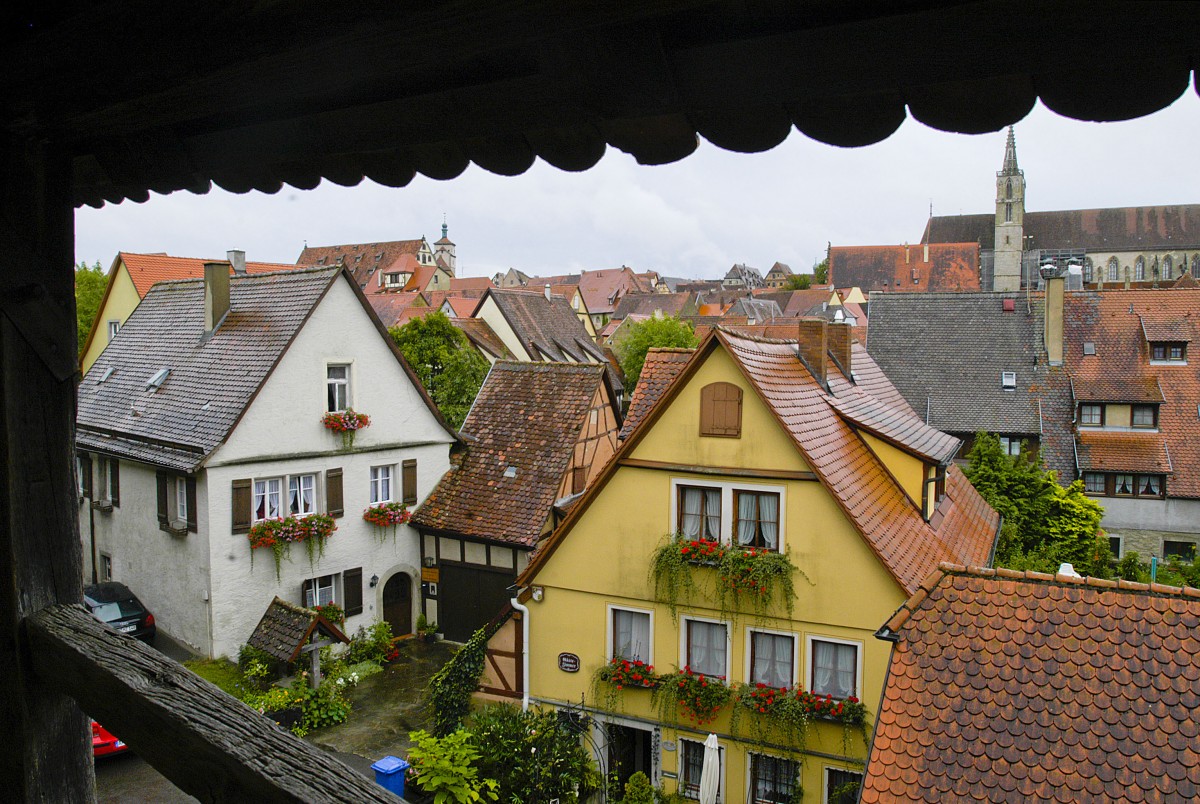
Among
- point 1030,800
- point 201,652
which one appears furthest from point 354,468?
point 1030,800

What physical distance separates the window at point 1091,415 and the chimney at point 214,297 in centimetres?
2308

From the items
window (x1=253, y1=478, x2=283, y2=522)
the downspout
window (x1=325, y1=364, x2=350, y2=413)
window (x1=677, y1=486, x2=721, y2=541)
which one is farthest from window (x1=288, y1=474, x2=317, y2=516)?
window (x1=677, y1=486, x2=721, y2=541)

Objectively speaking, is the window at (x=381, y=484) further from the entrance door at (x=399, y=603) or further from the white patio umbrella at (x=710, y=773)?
the white patio umbrella at (x=710, y=773)

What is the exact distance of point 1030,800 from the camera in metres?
6.93

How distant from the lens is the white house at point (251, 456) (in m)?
16.4

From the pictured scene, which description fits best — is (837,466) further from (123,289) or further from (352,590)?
(123,289)

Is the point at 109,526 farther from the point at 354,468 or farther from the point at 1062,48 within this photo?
the point at 1062,48

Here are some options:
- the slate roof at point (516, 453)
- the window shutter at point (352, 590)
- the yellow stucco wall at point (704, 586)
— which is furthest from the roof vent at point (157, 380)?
the yellow stucco wall at point (704, 586)

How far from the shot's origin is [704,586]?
1238 cm

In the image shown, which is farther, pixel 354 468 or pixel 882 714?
pixel 354 468

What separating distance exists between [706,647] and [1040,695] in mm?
5419

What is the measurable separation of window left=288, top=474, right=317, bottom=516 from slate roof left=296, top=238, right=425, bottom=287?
66.2 m

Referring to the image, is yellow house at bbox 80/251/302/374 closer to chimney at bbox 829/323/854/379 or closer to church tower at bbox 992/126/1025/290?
chimney at bbox 829/323/854/379

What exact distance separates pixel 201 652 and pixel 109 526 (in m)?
4.64
